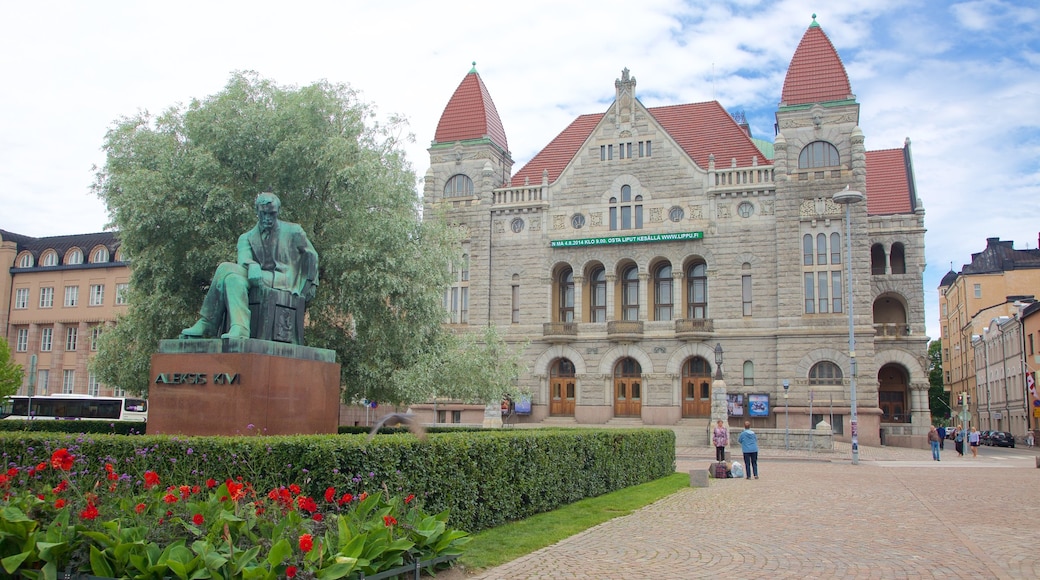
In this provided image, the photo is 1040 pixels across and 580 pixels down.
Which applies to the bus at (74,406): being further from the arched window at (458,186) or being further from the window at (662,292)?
the window at (662,292)

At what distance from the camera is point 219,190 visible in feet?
70.5

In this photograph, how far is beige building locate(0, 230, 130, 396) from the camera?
197 ft

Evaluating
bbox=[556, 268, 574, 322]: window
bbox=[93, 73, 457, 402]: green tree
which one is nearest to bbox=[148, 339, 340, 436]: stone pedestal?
bbox=[93, 73, 457, 402]: green tree

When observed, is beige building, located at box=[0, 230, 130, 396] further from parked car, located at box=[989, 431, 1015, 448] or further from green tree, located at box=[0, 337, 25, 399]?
parked car, located at box=[989, 431, 1015, 448]

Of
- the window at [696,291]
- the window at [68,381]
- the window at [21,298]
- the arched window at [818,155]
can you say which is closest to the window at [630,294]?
the window at [696,291]

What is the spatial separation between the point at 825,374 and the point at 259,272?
40.0 m

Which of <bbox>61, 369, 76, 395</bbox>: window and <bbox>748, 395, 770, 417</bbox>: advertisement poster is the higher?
<bbox>61, 369, 76, 395</bbox>: window

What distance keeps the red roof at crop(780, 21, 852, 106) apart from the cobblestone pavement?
1233 inches

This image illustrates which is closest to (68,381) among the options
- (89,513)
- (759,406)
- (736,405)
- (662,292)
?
(662,292)

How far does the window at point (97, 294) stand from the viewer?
196 ft

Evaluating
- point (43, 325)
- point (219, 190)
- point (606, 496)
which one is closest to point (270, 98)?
point (219, 190)

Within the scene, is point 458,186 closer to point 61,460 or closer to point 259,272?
point 259,272

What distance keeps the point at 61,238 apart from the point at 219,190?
5142 cm

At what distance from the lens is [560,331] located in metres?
51.7
